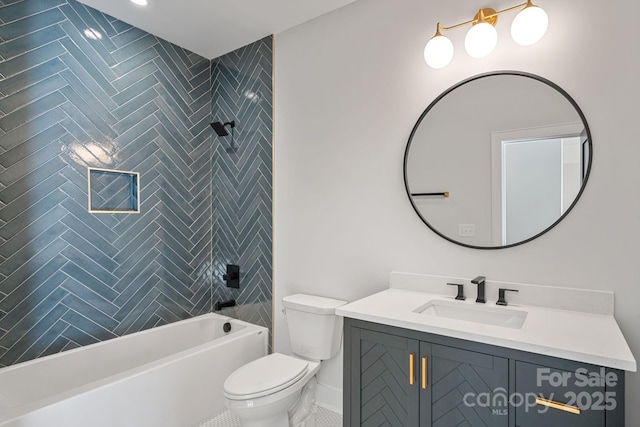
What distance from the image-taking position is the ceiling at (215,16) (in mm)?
2252

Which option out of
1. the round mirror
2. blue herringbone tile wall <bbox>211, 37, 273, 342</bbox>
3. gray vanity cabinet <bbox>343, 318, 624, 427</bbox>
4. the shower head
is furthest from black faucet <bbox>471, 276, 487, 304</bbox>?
the shower head

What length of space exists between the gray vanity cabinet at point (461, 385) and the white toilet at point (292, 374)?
0.38 m

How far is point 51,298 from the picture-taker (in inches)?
83.7

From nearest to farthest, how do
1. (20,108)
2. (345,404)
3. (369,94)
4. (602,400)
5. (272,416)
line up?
1. (602,400)
2. (345,404)
3. (272,416)
4. (20,108)
5. (369,94)

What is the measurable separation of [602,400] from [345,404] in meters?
0.98

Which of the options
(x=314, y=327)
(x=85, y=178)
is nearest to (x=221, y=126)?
(x=85, y=178)

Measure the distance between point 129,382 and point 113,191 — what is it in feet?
4.22

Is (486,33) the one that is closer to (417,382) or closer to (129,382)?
(417,382)

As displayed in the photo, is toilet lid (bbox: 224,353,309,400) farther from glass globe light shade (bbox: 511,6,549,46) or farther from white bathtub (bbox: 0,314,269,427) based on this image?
glass globe light shade (bbox: 511,6,549,46)

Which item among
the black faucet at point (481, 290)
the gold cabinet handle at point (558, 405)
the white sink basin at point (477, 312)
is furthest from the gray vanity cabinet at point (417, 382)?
the black faucet at point (481, 290)

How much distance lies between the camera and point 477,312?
167 cm

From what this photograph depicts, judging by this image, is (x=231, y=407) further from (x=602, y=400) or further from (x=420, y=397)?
(x=602, y=400)

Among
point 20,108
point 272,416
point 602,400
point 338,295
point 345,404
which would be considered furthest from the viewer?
point 338,295

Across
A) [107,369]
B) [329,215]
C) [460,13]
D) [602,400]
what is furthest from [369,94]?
[107,369]
